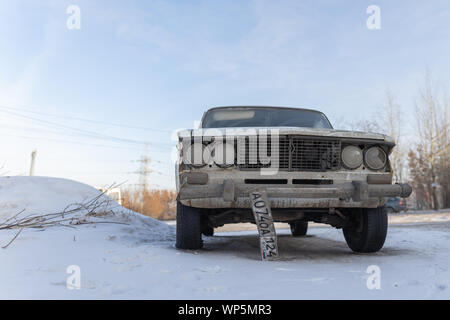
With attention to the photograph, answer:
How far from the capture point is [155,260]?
2379mm

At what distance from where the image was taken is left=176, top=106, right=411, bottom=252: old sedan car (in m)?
2.71

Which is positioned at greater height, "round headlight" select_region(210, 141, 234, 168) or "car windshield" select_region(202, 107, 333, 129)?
"car windshield" select_region(202, 107, 333, 129)

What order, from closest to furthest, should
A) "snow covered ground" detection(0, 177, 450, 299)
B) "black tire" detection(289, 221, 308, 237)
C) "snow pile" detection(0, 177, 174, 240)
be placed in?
"snow covered ground" detection(0, 177, 450, 299), "snow pile" detection(0, 177, 174, 240), "black tire" detection(289, 221, 308, 237)

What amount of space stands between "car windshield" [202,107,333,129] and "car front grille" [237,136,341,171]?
98cm

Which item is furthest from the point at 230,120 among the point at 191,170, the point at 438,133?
the point at 438,133

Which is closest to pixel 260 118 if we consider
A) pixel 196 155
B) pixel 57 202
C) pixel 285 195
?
pixel 196 155

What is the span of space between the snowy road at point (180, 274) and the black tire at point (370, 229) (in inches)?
11.0

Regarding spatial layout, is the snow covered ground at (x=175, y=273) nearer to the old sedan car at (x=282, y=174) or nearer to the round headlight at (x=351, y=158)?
the old sedan car at (x=282, y=174)

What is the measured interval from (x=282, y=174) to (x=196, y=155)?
0.79 m
